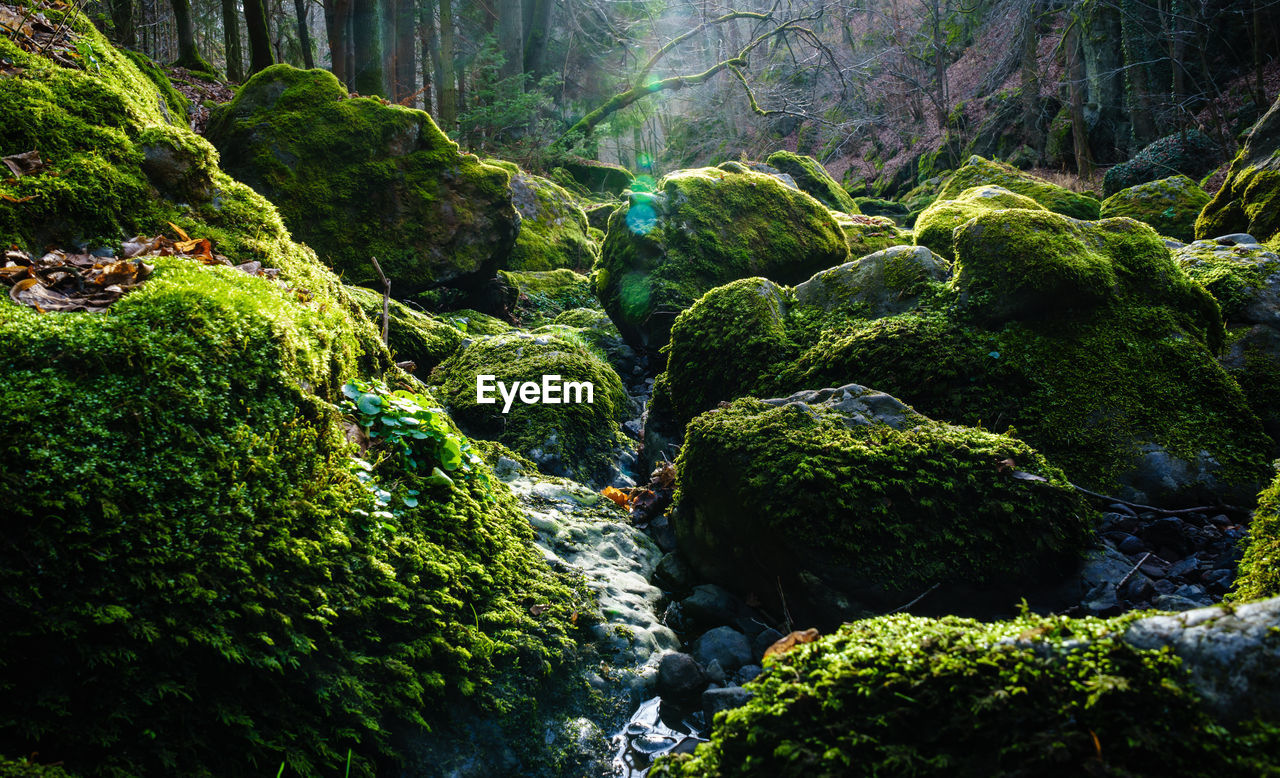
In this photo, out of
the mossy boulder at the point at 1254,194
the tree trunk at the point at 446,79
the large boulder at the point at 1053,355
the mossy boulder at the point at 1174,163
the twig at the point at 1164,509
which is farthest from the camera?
the tree trunk at the point at 446,79

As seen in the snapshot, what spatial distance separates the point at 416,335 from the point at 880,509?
179 inches

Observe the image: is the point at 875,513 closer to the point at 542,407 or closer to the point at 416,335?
the point at 542,407

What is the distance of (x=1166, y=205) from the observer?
34.3 feet

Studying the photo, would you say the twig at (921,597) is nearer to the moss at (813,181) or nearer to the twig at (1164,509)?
the twig at (1164,509)

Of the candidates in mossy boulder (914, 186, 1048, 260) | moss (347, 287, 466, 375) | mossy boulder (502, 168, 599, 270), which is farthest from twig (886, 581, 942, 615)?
mossy boulder (502, 168, 599, 270)

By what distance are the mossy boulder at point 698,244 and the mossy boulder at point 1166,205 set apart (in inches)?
218

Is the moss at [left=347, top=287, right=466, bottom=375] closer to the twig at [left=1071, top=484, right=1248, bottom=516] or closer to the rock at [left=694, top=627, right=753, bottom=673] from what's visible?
the rock at [left=694, top=627, right=753, bottom=673]

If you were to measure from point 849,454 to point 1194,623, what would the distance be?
1995 mm

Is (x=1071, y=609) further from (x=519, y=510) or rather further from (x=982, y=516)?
(x=519, y=510)

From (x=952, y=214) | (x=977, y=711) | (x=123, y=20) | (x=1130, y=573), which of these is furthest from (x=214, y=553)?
(x=123, y=20)

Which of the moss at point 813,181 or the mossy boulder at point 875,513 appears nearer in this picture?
the mossy boulder at point 875,513

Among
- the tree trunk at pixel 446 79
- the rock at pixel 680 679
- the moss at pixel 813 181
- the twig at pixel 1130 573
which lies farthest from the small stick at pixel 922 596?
the tree trunk at pixel 446 79

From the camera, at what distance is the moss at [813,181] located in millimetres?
14125

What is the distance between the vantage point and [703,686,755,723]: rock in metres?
2.81
